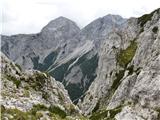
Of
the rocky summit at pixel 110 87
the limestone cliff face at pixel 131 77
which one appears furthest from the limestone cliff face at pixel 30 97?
the limestone cliff face at pixel 131 77

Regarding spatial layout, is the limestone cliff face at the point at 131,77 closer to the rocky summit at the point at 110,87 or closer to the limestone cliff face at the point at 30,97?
the rocky summit at the point at 110,87

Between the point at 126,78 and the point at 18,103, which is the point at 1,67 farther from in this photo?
the point at 126,78

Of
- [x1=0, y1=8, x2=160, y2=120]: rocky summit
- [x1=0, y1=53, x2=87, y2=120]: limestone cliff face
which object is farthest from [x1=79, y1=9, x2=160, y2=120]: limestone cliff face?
[x1=0, y1=53, x2=87, y2=120]: limestone cliff face

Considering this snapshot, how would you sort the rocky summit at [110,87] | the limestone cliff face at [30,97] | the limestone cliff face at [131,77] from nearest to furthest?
1. the limestone cliff face at [30,97]
2. the rocky summit at [110,87]
3. the limestone cliff face at [131,77]

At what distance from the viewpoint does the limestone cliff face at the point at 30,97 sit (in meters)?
43.2

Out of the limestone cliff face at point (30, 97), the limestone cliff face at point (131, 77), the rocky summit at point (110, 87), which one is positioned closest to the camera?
the limestone cliff face at point (30, 97)

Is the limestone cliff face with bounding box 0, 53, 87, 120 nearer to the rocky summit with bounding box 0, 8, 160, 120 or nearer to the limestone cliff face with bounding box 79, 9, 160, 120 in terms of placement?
the rocky summit with bounding box 0, 8, 160, 120

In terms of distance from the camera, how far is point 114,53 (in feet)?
634

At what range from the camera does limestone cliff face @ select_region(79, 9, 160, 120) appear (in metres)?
123

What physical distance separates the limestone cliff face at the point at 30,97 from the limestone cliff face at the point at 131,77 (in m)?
57.3

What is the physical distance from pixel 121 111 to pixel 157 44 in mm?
41066

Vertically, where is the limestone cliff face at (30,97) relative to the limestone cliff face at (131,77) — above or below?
above

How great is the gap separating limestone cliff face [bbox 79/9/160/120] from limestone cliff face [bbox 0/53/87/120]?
188ft

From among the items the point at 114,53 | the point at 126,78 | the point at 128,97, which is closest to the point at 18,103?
the point at 128,97
